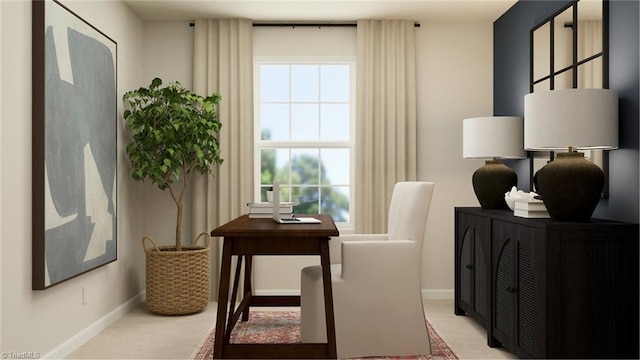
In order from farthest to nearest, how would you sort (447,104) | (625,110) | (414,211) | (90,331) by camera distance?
(447,104)
(90,331)
(414,211)
(625,110)

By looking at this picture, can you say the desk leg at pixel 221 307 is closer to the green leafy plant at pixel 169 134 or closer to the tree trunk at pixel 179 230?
the green leafy plant at pixel 169 134

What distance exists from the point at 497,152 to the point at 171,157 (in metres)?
2.50

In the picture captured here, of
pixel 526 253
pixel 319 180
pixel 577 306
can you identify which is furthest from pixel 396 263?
pixel 319 180

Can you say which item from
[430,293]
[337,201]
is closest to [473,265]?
[430,293]

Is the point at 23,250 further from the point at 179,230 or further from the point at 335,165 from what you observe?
the point at 335,165

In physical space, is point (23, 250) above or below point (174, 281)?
above

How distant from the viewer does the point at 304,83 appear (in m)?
5.35

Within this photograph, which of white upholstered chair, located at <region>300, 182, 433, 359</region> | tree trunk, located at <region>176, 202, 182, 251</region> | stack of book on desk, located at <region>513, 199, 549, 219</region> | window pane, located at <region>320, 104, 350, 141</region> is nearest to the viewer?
stack of book on desk, located at <region>513, 199, 549, 219</region>

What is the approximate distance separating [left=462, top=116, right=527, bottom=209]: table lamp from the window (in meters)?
1.39

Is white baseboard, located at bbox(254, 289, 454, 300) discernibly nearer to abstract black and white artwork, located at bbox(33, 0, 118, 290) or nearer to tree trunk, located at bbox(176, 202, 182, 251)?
tree trunk, located at bbox(176, 202, 182, 251)

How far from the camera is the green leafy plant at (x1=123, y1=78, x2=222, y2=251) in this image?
453 cm

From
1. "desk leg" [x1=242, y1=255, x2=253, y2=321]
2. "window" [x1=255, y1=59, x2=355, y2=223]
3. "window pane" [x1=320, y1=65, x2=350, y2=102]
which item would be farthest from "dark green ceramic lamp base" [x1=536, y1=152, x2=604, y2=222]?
"window pane" [x1=320, y1=65, x2=350, y2=102]

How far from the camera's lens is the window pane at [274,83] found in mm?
5336

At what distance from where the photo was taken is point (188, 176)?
16.0 feet
